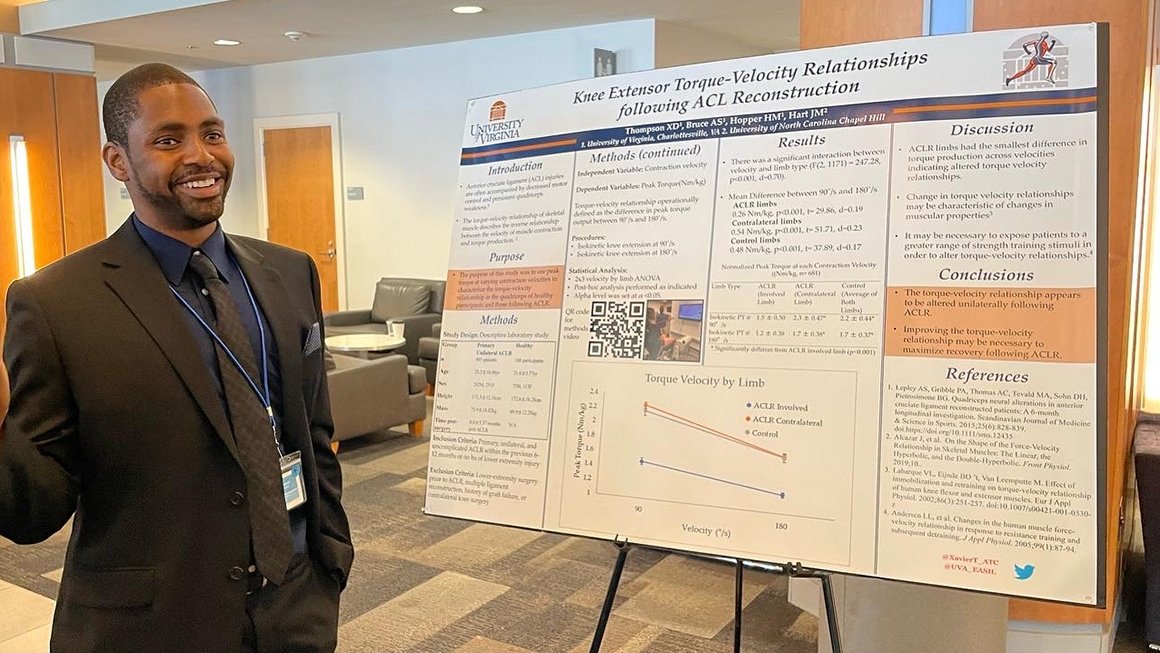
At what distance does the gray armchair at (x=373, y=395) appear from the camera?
496 cm

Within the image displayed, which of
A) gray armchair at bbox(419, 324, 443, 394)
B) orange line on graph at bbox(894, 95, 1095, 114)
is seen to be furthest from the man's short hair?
gray armchair at bbox(419, 324, 443, 394)

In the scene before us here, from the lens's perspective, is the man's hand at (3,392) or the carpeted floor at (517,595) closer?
the man's hand at (3,392)


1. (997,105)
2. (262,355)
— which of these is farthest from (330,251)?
(997,105)

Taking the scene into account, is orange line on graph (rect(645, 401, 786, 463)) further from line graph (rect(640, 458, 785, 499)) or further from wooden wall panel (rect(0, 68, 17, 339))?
wooden wall panel (rect(0, 68, 17, 339))

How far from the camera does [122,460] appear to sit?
131 cm

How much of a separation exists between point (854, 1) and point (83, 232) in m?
6.39

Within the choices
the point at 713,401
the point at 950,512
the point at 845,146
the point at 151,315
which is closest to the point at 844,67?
the point at 845,146

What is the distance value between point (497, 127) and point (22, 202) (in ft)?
20.3

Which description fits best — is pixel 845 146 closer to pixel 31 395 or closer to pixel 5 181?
pixel 31 395

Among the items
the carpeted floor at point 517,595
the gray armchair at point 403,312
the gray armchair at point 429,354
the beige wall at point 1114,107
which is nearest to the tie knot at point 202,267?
the carpeted floor at point 517,595

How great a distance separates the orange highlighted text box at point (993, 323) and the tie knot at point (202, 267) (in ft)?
3.56

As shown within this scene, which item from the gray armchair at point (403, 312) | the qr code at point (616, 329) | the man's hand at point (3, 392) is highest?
the qr code at point (616, 329)

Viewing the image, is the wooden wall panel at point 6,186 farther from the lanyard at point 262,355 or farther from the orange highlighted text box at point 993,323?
the orange highlighted text box at point 993,323

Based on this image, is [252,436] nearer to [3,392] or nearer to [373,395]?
[3,392]
